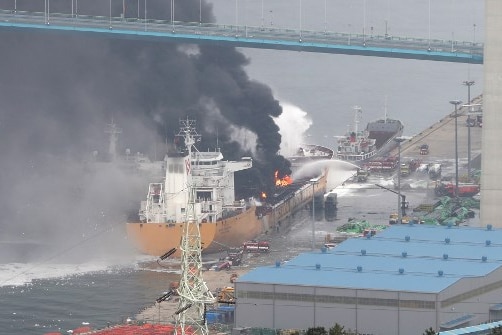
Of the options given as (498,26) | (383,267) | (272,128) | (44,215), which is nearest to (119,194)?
(44,215)

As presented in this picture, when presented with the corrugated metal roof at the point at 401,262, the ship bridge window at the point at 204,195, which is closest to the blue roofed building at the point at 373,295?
the corrugated metal roof at the point at 401,262

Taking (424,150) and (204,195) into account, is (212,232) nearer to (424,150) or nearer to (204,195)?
(204,195)

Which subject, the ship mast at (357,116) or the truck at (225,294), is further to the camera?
the ship mast at (357,116)

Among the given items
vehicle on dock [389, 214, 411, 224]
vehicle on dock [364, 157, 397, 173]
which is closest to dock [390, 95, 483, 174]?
vehicle on dock [364, 157, 397, 173]

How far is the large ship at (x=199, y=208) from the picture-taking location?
3848 inches

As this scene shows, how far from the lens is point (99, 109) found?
113438mm

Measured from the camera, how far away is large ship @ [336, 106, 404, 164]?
5217 inches

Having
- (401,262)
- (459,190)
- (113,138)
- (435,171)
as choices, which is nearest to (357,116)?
(435,171)

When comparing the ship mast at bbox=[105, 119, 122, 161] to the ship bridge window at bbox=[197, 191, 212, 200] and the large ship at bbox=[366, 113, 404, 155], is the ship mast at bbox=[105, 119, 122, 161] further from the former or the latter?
the large ship at bbox=[366, 113, 404, 155]

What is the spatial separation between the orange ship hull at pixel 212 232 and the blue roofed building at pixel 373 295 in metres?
19.9

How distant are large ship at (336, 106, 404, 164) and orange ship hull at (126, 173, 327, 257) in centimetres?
2542

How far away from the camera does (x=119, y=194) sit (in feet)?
347

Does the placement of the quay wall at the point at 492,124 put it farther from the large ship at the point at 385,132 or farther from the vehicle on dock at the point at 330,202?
the large ship at the point at 385,132

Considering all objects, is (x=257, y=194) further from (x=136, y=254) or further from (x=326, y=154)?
(x=326, y=154)
